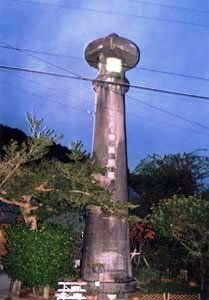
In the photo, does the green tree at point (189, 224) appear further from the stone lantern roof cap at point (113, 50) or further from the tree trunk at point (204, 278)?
the stone lantern roof cap at point (113, 50)

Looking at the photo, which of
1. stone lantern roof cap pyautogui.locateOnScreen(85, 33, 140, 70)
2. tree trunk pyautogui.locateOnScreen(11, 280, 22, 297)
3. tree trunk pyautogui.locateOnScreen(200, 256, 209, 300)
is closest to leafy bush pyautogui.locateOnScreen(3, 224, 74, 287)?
tree trunk pyautogui.locateOnScreen(11, 280, 22, 297)

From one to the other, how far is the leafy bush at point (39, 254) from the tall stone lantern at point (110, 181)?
1.95 meters

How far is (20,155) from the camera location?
13.5 meters

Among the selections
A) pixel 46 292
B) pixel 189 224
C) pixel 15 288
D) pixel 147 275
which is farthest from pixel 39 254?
pixel 147 275

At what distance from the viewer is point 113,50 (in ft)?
59.4

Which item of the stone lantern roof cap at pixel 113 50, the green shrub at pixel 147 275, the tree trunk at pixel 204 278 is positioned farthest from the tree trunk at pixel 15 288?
the stone lantern roof cap at pixel 113 50

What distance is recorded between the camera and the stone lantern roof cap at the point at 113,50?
59.4 ft

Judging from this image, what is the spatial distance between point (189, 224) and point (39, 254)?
15.5ft

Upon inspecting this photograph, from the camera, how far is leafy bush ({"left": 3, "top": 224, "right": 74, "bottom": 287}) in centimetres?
1484

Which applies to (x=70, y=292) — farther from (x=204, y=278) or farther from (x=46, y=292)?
(x=204, y=278)

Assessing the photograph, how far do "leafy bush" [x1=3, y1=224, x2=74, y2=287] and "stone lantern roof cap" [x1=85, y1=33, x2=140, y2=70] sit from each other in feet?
18.7

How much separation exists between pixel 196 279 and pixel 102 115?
6.59m

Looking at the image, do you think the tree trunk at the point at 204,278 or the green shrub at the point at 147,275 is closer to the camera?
the tree trunk at the point at 204,278

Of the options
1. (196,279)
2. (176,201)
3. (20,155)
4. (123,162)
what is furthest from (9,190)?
(196,279)
